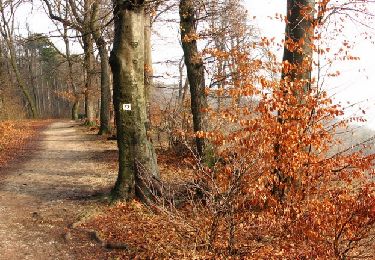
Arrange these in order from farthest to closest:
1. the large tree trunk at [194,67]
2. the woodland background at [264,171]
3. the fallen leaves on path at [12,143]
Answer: the fallen leaves on path at [12,143]
the large tree trunk at [194,67]
the woodland background at [264,171]

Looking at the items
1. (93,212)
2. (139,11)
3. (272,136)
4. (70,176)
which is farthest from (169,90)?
(272,136)

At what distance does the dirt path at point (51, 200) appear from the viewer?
20.2 ft

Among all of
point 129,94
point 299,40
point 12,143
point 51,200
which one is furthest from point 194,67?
point 12,143

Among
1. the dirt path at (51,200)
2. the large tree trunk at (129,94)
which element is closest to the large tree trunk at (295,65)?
the large tree trunk at (129,94)

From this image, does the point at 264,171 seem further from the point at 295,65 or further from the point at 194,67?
the point at 194,67

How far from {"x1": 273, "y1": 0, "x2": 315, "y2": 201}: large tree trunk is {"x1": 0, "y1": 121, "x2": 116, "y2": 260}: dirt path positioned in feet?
11.1

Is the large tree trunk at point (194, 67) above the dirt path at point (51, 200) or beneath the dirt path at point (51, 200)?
above

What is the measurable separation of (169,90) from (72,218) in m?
9.00

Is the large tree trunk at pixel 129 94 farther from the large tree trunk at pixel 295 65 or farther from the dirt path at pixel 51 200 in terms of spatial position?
the large tree trunk at pixel 295 65

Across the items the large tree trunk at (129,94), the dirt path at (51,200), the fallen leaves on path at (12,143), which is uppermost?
the large tree trunk at (129,94)

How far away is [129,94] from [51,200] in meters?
3.16

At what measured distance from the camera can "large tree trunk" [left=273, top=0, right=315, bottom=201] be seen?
6.34m

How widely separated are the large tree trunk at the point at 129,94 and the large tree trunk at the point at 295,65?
3.11 metres

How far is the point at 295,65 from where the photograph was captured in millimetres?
6570
